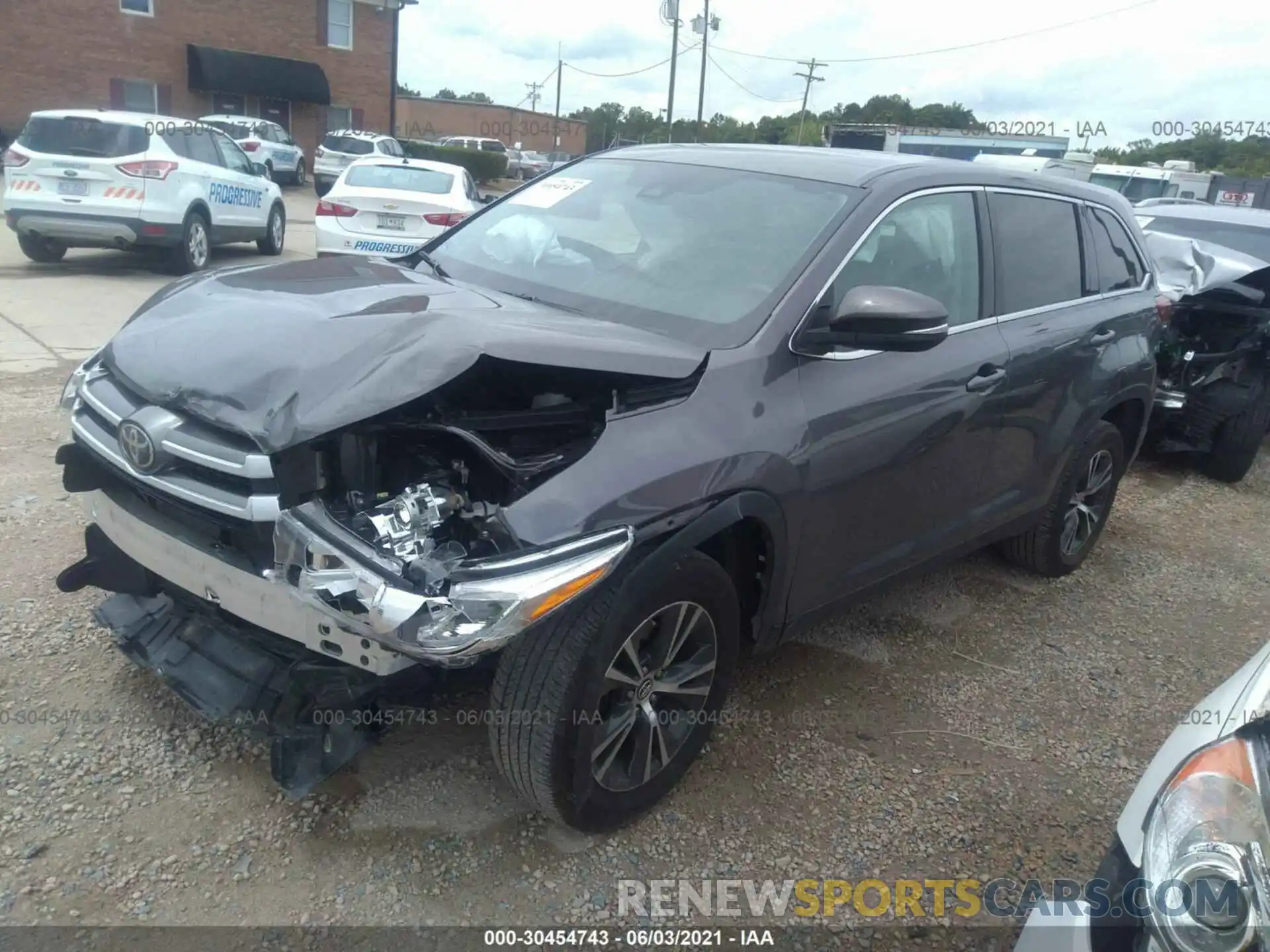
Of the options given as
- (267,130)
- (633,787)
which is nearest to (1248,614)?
(633,787)

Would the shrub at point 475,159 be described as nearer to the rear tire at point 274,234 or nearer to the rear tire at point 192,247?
the rear tire at point 274,234

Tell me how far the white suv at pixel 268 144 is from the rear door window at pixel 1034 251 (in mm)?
23912

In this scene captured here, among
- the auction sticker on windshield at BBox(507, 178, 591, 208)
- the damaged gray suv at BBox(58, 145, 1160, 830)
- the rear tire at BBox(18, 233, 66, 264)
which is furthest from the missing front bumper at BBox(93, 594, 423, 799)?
the rear tire at BBox(18, 233, 66, 264)

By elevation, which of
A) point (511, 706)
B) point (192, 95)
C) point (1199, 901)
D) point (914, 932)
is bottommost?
point (914, 932)

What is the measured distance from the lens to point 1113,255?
4.44 metres

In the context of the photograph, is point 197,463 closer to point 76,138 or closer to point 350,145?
point 76,138

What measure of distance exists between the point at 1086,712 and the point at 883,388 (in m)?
1.61

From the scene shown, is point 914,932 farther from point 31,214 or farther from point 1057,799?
point 31,214

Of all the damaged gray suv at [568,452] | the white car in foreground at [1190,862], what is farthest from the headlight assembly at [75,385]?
the white car in foreground at [1190,862]

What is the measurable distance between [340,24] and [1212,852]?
112 feet

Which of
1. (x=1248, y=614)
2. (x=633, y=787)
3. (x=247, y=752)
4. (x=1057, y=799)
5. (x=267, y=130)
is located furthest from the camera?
(x=267, y=130)

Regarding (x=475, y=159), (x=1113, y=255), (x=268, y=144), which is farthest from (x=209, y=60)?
(x=1113, y=255)

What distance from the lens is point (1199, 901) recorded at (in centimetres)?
155

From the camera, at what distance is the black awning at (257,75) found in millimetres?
27453
